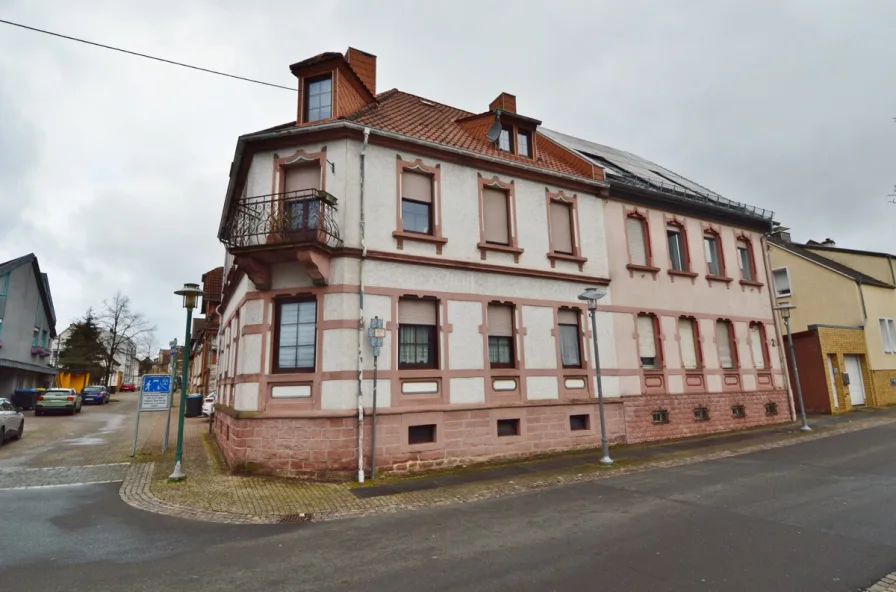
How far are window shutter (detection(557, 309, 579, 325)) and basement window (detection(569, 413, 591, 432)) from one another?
2631mm

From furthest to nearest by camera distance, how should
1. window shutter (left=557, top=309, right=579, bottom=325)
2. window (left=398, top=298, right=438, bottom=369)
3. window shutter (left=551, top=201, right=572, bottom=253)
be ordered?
window shutter (left=551, top=201, right=572, bottom=253), window shutter (left=557, top=309, right=579, bottom=325), window (left=398, top=298, right=438, bottom=369)

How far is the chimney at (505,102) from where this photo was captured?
55.4ft

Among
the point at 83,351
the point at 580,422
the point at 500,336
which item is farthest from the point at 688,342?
the point at 83,351

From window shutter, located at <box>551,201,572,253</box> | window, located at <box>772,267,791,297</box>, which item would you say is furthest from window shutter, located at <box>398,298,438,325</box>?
window, located at <box>772,267,791,297</box>

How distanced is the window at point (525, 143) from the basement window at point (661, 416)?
29.2ft

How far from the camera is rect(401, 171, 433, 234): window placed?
12125mm

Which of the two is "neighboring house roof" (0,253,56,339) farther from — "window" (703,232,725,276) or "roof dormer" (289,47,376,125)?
"window" (703,232,725,276)

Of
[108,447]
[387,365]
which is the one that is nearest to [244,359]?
[387,365]

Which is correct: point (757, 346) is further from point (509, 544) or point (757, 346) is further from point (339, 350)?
point (509, 544)

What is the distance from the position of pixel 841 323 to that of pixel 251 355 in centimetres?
2609

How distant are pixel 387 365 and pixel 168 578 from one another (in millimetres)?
6116

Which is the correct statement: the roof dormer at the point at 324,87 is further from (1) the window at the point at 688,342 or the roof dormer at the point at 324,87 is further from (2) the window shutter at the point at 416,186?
(1) the window at the point at 688,342

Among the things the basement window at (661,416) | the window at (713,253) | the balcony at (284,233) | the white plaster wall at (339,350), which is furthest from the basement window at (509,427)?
the window at (713,253)

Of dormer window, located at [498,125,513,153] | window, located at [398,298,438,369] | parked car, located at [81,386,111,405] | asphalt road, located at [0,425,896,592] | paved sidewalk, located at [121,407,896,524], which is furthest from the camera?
parked car, located at [81,386,111,405]
